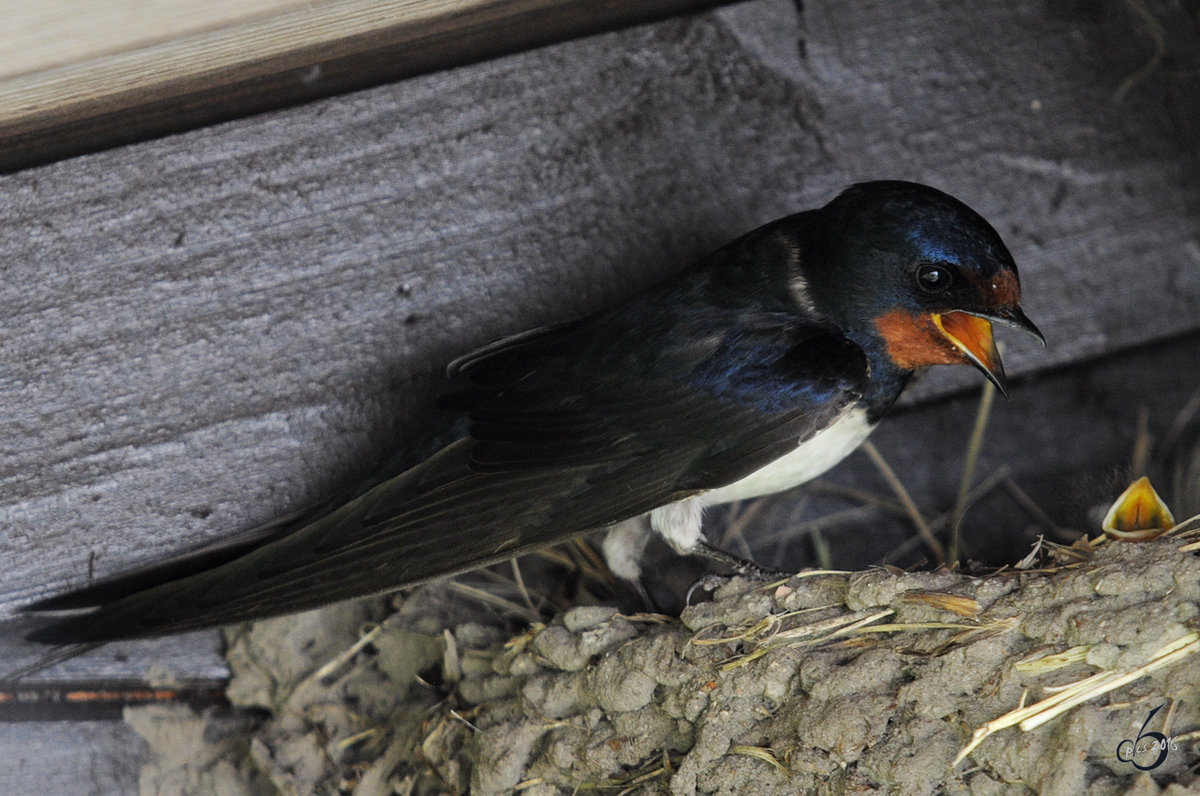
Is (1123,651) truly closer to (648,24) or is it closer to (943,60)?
(943,60)

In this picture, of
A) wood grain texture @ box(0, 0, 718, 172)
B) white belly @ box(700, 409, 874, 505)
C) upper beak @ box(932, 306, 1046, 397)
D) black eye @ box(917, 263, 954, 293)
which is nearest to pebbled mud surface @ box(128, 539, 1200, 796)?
white belly @ box(700, 409, 874, 505)

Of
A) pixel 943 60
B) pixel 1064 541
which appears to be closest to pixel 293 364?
pixel 943 60

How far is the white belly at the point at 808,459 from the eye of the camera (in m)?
1.62

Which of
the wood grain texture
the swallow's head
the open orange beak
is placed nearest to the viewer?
the wood grain texture

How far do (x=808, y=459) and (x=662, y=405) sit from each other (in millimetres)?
239

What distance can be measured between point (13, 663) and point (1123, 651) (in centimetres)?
156

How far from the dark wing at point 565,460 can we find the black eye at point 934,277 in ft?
0.43

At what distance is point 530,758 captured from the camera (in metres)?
1.65

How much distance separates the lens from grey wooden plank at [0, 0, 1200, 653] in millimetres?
1674

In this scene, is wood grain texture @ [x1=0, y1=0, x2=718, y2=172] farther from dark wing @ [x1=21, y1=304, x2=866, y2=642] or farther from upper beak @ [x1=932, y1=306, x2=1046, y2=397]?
upper beak @ [x1=932, y1=306, x2=1046, y2=397]

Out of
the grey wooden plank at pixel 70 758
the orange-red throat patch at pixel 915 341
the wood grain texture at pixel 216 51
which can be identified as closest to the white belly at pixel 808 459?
the orange-red throat patch at pixel 915 341

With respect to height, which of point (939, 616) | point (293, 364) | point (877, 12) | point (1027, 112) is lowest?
point (939, 616)

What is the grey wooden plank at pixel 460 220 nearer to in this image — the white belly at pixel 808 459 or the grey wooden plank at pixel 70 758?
the grey wooden plank at pixel 70 758

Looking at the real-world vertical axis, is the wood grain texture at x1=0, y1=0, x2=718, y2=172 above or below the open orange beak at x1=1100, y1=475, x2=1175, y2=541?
above
